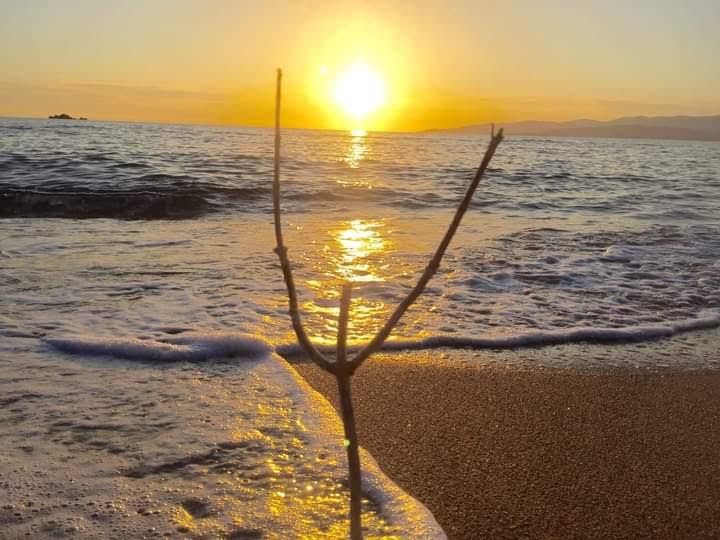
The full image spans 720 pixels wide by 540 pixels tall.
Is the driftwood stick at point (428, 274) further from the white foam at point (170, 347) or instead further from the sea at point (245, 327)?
the white foam at point (170, 347)

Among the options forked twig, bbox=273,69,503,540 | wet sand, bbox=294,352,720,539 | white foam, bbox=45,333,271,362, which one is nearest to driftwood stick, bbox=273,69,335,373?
forked twig, bbox=273,69,503,540

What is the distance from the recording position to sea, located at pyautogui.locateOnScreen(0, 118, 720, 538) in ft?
8.26

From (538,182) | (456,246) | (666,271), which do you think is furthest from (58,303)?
(538,182)

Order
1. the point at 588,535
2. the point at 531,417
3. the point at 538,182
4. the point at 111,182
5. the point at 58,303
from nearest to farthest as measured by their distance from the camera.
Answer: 1. the point at 588,535
2. the point at 531,417
3. the point at 58,303
4. the point at 111,182
5. the point at 538,182

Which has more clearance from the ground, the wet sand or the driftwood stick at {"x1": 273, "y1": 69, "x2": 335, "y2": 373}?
the driftwood stick at {"x1": 273, "y1": 69, "x2": 335, "y2": 373}

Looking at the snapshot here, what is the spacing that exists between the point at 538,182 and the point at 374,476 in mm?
17752

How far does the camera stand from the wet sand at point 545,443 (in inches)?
99.0

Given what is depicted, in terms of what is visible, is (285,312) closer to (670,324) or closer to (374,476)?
(374,476)

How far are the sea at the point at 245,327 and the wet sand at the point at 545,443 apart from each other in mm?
222

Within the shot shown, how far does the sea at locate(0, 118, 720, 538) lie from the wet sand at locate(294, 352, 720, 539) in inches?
8.7

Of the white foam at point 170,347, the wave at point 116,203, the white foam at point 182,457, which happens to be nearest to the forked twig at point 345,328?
the white foam at point 182,457

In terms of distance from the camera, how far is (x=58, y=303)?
5.15 metres

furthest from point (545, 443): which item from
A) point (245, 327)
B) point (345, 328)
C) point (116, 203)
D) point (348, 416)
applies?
point (116, 203)

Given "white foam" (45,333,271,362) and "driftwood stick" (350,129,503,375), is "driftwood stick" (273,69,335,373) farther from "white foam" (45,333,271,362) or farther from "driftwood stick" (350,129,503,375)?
"white foam" (45,333,271,362)
